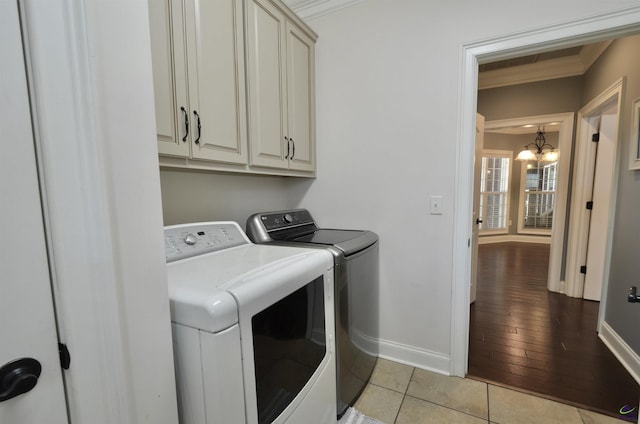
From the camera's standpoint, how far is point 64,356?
1.84 feet

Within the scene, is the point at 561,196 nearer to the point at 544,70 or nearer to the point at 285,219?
the point at 544,70

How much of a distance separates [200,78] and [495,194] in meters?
7.07

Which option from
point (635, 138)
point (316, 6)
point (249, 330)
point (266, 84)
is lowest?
point (249, 330)

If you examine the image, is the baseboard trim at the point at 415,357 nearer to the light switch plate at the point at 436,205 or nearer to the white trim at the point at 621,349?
the light switch plate at the point at 436,205

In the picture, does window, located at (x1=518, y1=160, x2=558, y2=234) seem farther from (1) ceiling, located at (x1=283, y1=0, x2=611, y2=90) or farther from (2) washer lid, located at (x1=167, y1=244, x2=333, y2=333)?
(2) washer lid, located at (x1=167, y1=244, x2=333, y2=333)

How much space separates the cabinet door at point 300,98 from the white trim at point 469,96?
98 centimetres

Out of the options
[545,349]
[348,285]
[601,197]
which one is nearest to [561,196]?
[601,197]

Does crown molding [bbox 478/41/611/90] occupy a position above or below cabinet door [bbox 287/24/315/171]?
above

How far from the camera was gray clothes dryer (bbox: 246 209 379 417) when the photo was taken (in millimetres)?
1403

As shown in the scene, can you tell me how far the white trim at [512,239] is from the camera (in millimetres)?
6357

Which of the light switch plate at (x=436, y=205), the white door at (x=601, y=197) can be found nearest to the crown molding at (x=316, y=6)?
the light switch plate at (x=436, y=205)

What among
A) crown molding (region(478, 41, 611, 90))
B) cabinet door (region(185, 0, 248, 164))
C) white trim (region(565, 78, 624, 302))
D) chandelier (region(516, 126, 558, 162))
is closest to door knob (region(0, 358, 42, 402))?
cabinet door (region(185, 0, 248, 164))

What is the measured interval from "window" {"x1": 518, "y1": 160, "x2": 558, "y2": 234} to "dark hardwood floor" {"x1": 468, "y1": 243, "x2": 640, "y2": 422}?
3.70 meters

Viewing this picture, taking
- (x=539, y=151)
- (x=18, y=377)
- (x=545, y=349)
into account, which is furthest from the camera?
(x=539, y=151)
